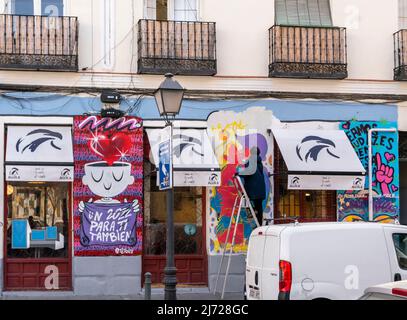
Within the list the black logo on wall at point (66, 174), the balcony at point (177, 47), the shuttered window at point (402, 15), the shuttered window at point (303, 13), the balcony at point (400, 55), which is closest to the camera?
the black logo on wall at point (66, 174)

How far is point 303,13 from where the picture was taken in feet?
53.3

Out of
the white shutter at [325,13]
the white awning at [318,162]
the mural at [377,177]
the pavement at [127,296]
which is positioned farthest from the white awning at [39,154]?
the white shutter at [325,13]

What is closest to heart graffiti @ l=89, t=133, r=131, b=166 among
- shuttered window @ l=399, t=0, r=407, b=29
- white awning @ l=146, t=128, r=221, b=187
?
Result: white awning @ l=146, t=128, r=221, b=187

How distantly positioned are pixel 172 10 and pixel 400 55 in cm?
514

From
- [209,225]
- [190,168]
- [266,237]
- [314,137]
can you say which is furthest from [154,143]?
[266,237]

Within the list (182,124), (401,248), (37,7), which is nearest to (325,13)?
(182,124)

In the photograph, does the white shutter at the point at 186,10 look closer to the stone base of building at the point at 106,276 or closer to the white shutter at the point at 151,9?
Result: the white shutter at the point at 151,9

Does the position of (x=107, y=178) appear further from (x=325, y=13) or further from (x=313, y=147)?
(x=325, y=13)

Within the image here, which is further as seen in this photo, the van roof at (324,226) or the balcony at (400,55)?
the balcony at (400,55)

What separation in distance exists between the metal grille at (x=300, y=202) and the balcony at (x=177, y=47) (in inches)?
97.0

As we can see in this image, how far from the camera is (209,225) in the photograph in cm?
1532

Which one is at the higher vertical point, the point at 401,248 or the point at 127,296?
the point at 401,248

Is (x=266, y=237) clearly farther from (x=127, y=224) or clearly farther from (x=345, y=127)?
(x=345, y=127)

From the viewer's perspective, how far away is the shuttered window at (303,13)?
53.0ft
